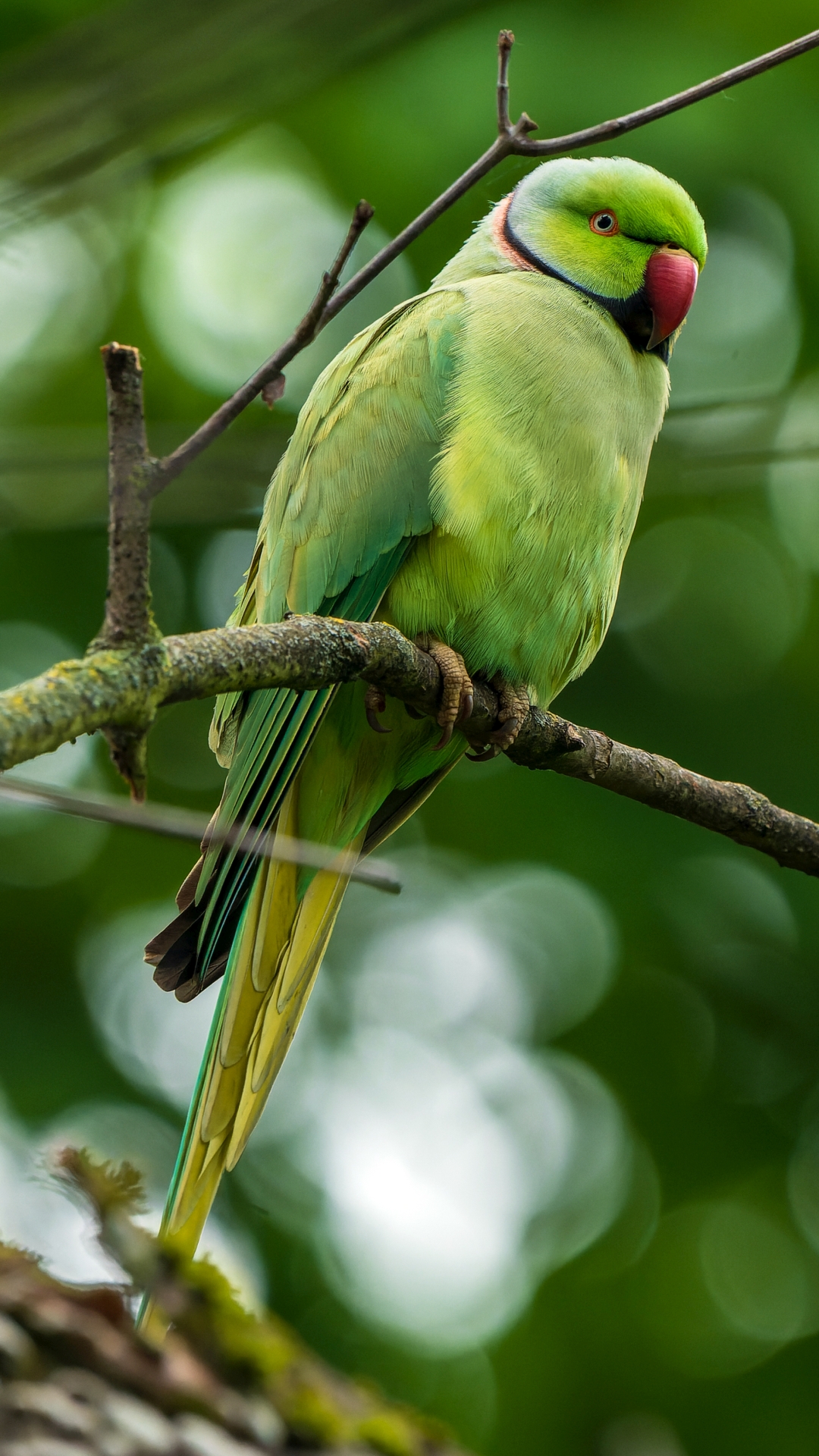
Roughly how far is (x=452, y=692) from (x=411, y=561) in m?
0.35

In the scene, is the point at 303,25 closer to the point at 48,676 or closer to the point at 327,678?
the point at 327,678

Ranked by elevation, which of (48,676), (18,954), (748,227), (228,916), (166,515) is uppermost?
(748,227)

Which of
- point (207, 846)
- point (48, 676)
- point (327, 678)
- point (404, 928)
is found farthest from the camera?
point (404, 928)

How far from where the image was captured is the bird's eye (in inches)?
121

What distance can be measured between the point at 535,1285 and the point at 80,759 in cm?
256

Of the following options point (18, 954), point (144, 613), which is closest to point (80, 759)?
point (18, 954)

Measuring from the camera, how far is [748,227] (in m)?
4.64

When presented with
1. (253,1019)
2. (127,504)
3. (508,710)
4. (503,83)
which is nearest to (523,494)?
(508,710)

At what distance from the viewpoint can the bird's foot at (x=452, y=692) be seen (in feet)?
7.77

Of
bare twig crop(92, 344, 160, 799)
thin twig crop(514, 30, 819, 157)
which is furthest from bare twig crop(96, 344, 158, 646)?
thin twig crop(514, 30, 819, 157)

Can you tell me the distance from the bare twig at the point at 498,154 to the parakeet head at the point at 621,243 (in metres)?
1.14

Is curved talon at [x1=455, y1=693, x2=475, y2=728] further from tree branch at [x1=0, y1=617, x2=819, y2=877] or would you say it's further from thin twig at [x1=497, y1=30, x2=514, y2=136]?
thin twig at [x1=497, y1=30, x2=514, y2=136]

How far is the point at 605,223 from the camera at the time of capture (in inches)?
121

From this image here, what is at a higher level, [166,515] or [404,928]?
[166,515]
